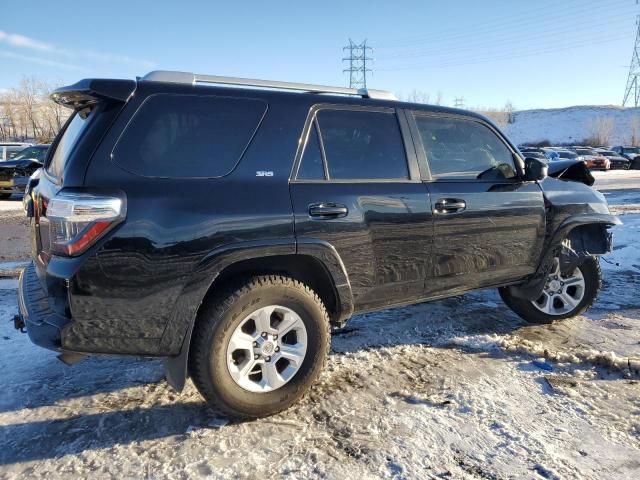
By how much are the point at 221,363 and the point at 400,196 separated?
1565 millimetres

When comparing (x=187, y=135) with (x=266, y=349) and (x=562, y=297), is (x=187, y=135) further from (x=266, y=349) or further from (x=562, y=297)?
(x=562, y=297)

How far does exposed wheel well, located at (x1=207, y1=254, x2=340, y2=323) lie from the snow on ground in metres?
0.60

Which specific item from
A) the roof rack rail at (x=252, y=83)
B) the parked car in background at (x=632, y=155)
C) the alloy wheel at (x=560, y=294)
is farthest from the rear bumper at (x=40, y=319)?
the parked car in background at (x=632, y=155)

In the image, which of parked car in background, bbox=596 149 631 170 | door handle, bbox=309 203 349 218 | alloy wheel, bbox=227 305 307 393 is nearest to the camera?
alloy wheel, bbox=227 305 307 393

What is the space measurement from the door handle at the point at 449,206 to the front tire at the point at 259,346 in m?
1.12

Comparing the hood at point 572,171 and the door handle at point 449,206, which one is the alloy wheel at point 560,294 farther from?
the door handle at point 449,206

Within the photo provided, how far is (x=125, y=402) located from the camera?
3.00 m

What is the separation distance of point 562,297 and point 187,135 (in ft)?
11.7

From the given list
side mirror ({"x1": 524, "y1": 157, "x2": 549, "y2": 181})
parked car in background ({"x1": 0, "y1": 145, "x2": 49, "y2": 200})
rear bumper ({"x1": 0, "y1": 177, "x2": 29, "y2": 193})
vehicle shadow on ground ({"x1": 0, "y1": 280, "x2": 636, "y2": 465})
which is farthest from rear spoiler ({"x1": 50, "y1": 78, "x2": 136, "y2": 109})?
rear bumper ({"x1": 0, "y1": 177, "x2": 29, "y2": 193})

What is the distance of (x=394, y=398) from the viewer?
305 centimetres

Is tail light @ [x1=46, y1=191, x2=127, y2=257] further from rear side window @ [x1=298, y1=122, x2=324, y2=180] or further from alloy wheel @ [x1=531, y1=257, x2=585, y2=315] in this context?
alloy wheel @ [x1=531, y1=257, x2=585, y2=315]

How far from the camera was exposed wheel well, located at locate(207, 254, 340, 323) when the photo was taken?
2.77 m

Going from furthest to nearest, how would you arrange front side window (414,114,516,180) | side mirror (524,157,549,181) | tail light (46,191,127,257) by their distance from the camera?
side mirror (524,157,549,181) → front side window (414,114,516,180) → tail light (46,191,127,257)

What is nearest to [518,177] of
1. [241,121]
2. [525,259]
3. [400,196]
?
[525,259]
